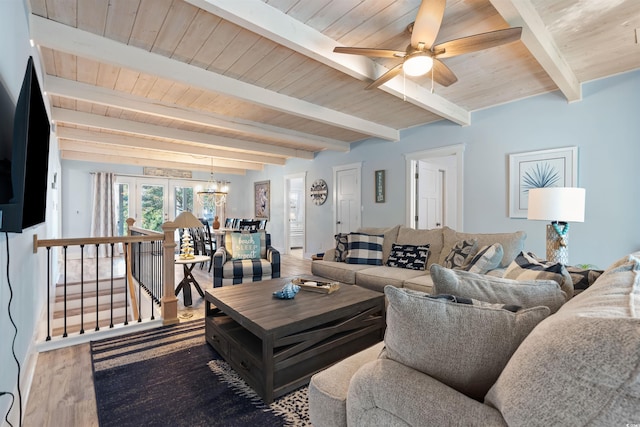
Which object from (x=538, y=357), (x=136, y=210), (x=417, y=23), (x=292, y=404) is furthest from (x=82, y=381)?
(x=136, y=210)

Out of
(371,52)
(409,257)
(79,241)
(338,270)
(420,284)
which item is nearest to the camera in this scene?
(371,52)

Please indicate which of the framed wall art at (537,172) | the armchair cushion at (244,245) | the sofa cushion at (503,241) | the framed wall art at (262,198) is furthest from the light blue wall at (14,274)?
the framed wall art at (262,198)

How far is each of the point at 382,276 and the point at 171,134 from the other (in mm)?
3872

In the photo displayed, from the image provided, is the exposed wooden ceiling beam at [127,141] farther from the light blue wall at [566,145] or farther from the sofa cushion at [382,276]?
the sofa cushion at [382,276]

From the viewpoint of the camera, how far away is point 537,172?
351cm

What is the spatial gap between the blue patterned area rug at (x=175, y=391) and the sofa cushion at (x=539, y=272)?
1.37 metres

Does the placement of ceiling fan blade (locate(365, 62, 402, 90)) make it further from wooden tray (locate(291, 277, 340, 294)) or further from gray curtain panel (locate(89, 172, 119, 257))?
gray curtain panel (locate(89, 172, 119, 257))

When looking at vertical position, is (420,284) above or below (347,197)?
below

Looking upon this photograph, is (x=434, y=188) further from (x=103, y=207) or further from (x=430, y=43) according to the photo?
(x=103, y=207)

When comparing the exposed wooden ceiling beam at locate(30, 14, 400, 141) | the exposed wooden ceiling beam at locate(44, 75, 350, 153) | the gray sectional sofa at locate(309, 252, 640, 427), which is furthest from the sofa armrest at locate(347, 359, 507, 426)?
the exposed wooden ceiling beam at locate(44, 75, 350, 153)

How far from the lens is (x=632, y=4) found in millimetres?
1939

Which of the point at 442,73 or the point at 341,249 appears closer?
the point at 442,73

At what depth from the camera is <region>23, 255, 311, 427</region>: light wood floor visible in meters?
1.60

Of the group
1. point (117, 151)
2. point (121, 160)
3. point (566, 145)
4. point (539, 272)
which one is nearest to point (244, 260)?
point (539, 272)
